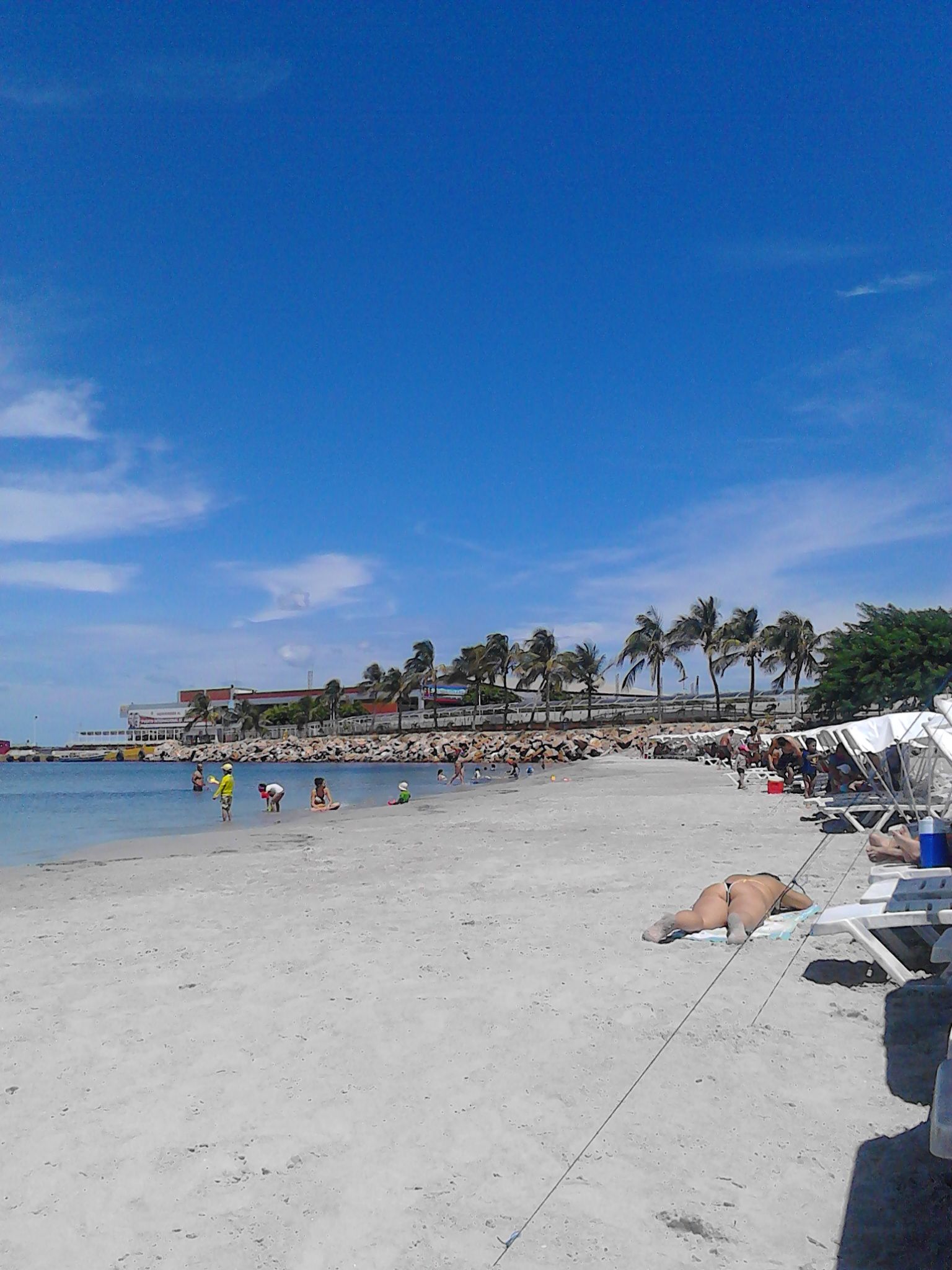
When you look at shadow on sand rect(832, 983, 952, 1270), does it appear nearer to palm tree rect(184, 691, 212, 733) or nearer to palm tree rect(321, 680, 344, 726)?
palm tree rect(321, 680, 344, 726)

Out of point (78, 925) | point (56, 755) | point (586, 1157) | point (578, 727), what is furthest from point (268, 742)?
point (586, 1157)

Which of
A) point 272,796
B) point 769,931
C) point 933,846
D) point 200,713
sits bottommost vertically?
point 272,796

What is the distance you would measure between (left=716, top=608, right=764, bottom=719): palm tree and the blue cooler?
A: 6064 centimetres

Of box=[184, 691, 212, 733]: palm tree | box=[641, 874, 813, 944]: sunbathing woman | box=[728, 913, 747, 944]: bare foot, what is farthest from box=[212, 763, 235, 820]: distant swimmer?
box=[184, 691, 212, 733]: palm tree

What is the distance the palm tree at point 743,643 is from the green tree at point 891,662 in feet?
106

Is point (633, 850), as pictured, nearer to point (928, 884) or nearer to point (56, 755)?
point (928, 884)

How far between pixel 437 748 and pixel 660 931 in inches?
2428

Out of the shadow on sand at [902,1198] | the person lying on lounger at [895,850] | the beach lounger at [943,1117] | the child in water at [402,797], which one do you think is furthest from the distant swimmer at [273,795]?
the beach lounger at [943,1117]

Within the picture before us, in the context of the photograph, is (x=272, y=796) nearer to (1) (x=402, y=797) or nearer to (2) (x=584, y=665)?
(1) (x=402, y=797)

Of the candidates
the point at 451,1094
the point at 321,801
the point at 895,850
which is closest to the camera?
the point at 451,1094

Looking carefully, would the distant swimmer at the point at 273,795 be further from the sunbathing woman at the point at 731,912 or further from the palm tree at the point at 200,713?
the palm tree at the point at 200,713

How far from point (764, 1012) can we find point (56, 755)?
14603 centimetres

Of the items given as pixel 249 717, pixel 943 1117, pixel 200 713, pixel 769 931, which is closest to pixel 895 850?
pixel 769 931

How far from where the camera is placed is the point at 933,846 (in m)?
7.07
